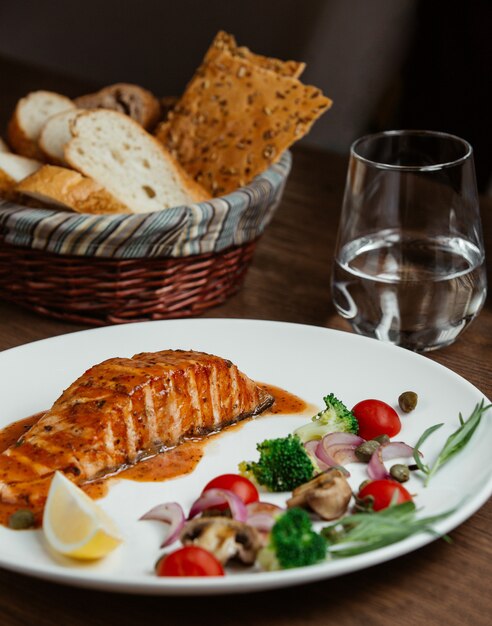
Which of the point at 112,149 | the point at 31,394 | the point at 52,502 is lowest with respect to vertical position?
the point at 31,394

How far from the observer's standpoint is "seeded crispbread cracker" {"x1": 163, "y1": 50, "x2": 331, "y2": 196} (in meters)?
2.71

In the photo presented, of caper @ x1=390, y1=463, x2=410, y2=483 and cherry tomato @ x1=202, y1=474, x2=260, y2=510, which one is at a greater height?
caper @ x1=390, y1=463, x2=410, y2=483

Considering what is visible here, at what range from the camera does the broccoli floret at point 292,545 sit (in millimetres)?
1438

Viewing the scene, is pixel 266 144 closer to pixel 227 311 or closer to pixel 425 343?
pixel 227 311

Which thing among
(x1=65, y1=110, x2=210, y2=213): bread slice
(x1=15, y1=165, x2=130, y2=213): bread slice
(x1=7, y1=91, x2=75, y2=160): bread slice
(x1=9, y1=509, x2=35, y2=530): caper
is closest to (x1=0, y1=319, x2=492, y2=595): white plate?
(x1=9, y1=509, x2=35, y2=530): caper

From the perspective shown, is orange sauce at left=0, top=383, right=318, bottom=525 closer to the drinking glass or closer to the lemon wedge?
the lemon wedge

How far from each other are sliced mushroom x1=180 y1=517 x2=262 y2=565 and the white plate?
48 mm

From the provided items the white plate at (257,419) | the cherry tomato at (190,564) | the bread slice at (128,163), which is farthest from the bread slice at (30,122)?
the cherry tomato at (190,564)

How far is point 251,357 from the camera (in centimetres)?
226

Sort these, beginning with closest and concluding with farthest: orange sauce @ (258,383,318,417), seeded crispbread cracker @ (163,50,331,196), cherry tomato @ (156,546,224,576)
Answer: cherry tomato @ (156,546,224,576)
orange sauce @ (258,383,318,417)
seeded crispbread cracker @ (163,50,331,196)

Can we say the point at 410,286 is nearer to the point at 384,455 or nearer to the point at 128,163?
the point at 384,455

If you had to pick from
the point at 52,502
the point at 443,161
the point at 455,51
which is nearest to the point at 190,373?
the point at 52,502

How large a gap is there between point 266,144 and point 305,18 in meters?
2.50

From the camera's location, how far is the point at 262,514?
1572mm
